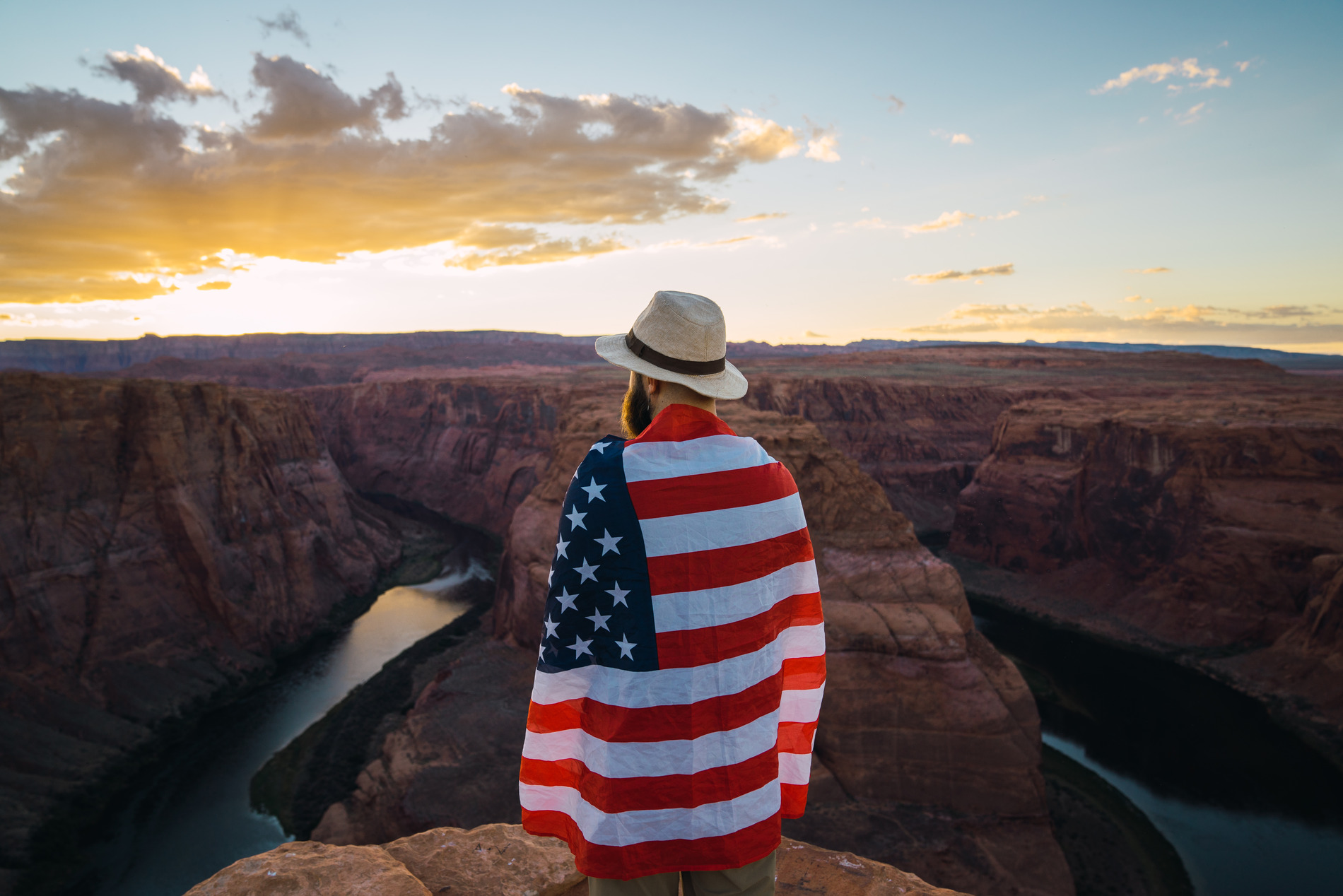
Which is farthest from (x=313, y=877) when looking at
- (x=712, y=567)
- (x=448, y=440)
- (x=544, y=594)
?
(x=448, y=440)

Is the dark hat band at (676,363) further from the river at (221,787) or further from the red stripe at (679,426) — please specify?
the river at (221,787)

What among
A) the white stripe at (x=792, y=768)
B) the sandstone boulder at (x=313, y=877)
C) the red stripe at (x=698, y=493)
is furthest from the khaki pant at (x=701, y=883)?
the sandstone boulder at (x=313, y=877)

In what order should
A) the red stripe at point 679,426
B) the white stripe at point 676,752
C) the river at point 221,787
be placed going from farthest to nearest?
the river at point 221,787, the red stripe at point 679,426, the white stripe at point 676,752

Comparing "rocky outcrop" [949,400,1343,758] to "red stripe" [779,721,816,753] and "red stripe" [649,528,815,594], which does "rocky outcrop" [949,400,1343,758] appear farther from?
"red stripe" [649,528,815,594]

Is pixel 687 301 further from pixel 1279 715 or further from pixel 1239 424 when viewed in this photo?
pixel 1239 424

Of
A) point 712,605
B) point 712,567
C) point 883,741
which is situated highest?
point 712,567

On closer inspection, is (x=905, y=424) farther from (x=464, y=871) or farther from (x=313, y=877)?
(x=313, y=877)
